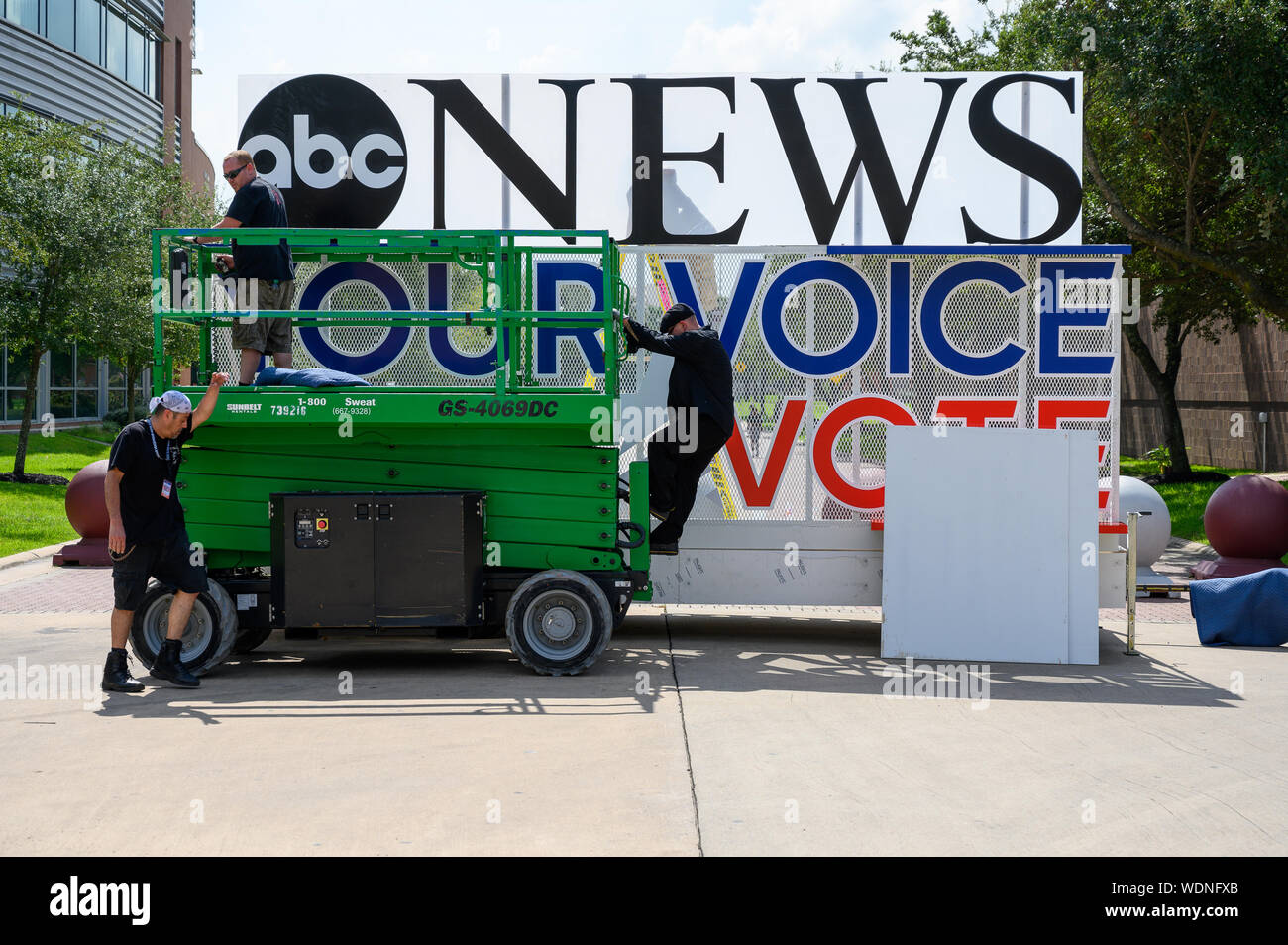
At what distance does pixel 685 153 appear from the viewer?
1052 cm

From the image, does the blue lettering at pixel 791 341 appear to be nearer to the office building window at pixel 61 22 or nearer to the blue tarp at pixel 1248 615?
the blue tarp at pixel 1248 615

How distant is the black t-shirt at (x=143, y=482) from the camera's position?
25.1 ft

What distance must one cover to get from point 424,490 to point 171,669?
6.29 feet

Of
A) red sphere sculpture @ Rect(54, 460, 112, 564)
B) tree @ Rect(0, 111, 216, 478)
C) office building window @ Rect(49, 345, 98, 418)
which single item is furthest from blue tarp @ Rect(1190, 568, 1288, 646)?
office building window @ Rect(49, 345, 98, 418)

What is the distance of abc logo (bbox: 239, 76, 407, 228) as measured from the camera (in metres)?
10.5

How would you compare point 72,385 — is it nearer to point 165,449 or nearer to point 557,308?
point 557,308

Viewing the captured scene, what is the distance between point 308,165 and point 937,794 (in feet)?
25.0

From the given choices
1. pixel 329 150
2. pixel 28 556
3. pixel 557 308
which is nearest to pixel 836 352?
pixel 557 308

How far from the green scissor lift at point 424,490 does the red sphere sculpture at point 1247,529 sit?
8005mm

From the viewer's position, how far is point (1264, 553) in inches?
537

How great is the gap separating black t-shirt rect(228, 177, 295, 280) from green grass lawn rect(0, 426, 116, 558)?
753 cm

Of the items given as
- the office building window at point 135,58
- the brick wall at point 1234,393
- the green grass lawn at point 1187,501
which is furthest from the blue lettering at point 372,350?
the office building window at point 135,58

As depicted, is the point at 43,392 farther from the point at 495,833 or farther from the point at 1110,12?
the point at 495,833
